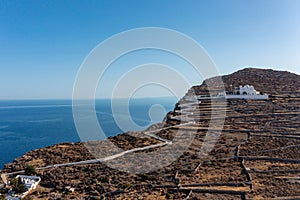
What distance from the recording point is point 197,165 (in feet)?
68.5

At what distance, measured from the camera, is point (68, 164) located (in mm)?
21172

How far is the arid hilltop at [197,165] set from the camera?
1666 centimetres

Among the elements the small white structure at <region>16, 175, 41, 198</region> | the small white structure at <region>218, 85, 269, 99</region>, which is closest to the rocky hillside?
the small white structure at <region>218, 85, 269, 99</region>

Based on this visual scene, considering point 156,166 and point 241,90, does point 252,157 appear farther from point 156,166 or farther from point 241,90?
point 241,90

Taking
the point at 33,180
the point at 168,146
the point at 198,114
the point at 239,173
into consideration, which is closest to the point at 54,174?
the point at 33,180

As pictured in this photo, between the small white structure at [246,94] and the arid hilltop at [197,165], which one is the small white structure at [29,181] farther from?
the small white structure at [246,94]

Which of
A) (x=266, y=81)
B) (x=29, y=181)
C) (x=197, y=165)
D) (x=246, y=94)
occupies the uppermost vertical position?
(x=266, y=81)

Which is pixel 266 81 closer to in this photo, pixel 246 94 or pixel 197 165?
pixel 246 94

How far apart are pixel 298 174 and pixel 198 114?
18209 millimetres

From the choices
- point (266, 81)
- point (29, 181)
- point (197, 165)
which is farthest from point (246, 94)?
point (29, 181)

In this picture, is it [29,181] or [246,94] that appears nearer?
A: [29,181]

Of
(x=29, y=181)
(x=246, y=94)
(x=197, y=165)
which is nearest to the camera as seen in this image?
(x=29, y=181)

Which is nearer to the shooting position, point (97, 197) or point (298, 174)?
point (97, 197)

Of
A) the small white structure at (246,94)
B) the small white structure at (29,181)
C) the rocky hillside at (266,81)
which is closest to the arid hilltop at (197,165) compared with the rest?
the small white structure at (29,181)
